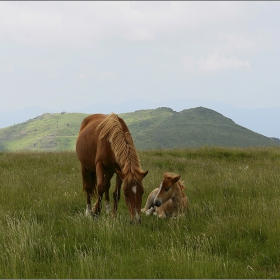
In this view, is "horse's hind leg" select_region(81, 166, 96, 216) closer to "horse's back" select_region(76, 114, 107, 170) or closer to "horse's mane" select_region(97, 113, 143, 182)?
"horse's back" select_region(76, 114, 107, 170)

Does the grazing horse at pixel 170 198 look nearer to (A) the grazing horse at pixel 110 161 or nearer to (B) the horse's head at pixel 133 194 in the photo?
(A) the grazing horse at pixel 110 161

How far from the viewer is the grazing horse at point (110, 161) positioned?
5738 mm

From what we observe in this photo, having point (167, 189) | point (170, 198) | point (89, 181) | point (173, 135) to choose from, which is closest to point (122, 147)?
point (167, 189)

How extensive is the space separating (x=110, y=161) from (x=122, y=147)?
0.62m

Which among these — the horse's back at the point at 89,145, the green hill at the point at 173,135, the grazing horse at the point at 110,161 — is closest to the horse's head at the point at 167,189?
the grazing horse at the point at 110,161

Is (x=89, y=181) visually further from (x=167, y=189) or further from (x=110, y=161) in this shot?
(x=167, y=189)

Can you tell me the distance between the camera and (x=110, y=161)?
6801 mm

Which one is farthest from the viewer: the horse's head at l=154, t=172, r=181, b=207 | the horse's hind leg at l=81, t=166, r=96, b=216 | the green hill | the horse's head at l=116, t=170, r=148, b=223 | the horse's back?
the green hill

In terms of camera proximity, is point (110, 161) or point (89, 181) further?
point (89, 181)

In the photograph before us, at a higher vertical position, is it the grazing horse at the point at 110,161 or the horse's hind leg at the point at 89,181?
the grazing horse at the point at 110,161

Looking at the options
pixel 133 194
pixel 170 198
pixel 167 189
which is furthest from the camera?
pixel 170 198

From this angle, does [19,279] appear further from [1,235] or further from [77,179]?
[77,179]

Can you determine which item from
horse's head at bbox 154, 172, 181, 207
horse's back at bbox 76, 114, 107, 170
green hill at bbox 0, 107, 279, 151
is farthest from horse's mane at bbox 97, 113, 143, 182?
green hill at bbox 0, 107, 279, 151

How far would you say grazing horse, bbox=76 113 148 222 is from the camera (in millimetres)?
5738
